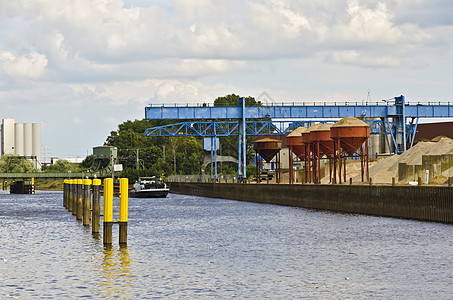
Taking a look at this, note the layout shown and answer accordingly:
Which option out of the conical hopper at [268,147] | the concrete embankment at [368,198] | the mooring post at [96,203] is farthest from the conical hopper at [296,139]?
the mooring post at [96,203]

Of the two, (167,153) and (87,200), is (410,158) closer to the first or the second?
(87,200)

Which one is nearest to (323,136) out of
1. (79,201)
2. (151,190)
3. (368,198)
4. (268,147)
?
(268,147)

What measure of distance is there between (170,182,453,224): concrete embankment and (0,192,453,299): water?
1160 mm

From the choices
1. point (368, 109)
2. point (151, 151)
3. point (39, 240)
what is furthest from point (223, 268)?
point (151, 151)

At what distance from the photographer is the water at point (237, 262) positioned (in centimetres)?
2330

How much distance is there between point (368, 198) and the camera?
53000 millimetres

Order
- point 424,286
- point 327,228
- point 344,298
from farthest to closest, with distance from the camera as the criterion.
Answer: point 327,228, point 424,286, point 344,298

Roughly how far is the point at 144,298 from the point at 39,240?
59.4 ft

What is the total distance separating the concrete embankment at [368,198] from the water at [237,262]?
3.80ft

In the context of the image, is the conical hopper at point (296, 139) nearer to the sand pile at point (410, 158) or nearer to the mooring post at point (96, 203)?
the sand pile at point (410, 158)

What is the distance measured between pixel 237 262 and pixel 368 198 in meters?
25.2

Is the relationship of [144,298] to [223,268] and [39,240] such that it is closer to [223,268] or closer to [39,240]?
[223,268]

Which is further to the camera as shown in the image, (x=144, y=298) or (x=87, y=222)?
(x=87, y=222)

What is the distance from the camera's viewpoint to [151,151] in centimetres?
17850
